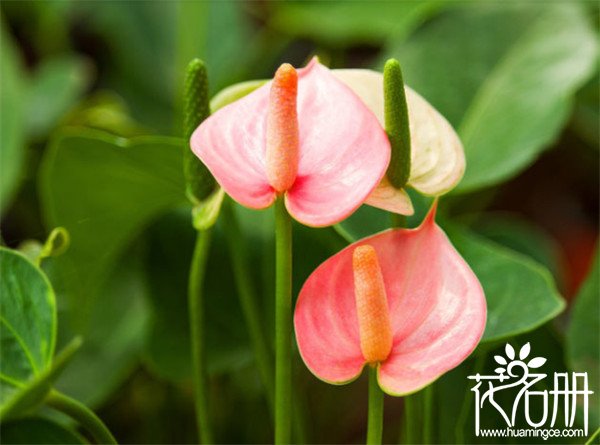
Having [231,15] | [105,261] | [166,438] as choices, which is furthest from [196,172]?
[231,15]

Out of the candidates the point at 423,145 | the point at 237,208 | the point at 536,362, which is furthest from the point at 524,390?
the point at 237,208

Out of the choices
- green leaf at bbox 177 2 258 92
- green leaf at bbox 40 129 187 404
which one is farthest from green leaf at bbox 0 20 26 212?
green leaf at bbox 177 2 258 92

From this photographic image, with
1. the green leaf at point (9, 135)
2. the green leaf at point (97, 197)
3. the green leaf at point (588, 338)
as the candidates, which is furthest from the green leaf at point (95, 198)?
the green leaf at point (588, 338)

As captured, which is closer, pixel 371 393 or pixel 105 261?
pixel 371 393

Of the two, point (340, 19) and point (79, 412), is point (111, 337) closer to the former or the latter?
point (79, 412)

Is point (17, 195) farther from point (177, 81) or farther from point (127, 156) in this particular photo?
point (127, 156)

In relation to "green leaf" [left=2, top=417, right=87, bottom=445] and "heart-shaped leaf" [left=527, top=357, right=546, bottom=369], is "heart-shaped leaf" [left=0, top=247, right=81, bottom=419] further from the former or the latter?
"heart-shaped leaf" [left=527, top=357, right=546, bottom=369]
